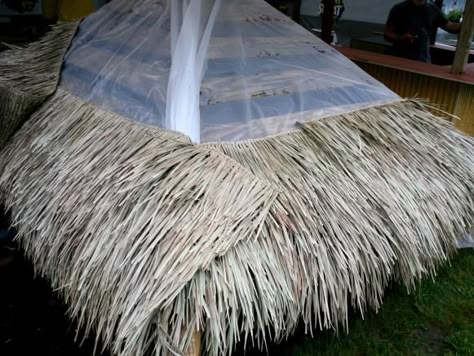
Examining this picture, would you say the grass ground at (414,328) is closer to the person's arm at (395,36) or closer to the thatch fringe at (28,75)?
the thatch fringe at (28,75)

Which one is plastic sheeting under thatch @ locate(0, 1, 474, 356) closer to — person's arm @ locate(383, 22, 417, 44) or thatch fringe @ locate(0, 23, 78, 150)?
thatch fringe @ locate(0, 23, 78, 150)

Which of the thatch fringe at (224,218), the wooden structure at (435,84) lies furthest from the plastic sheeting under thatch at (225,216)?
the wooden structure at (435,84)

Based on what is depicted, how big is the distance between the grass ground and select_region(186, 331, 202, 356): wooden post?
0.93 metres

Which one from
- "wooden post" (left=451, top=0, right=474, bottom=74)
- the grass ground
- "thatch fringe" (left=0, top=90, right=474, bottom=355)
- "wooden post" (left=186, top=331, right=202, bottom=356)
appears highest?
"wooden post" (left=451, top=0, right=474, bottom=74)

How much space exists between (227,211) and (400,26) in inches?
175

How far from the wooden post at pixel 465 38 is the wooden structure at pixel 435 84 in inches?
2.8

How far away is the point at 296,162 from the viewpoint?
2.15 meters

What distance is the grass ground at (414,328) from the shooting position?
2.55 metres

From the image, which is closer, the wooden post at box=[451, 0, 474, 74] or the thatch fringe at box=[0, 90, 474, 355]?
the thatch fringe at box=[0, 90, 474, 355]

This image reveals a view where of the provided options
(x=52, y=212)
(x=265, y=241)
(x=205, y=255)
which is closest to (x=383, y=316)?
(x=265, y=241)

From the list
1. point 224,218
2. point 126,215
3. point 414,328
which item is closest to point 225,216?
point 224,218

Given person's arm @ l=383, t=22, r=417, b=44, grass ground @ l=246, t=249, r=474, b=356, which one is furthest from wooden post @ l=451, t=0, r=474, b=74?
person's arm @ l=383, t=22, r=417, b=44

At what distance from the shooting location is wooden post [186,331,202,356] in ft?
5.38

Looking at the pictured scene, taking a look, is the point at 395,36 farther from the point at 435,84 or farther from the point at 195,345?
the point at 195,345
